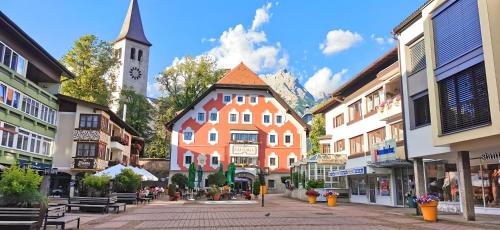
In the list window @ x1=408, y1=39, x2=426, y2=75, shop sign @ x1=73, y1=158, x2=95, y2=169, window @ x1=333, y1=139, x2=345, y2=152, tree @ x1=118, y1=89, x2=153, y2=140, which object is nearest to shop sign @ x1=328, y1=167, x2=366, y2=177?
window @ x1=333, y1=139, x2=345, y2=152

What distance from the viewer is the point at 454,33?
55.9ft

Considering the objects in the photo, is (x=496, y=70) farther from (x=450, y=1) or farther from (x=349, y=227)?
(x=349, y=227)

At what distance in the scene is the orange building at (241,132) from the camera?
50.7 metres

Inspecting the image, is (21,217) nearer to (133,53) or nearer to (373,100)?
(373,100)

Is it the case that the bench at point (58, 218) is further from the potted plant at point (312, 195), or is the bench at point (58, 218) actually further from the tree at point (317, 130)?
the tree at point (317, 130)

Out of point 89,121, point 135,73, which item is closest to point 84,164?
point 89,121

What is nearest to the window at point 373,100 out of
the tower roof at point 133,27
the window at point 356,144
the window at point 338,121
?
the window at point 356,144

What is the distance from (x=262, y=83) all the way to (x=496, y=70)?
131 feet

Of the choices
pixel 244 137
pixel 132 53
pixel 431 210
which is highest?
pixel 132 53

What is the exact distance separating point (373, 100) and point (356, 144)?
180 inches

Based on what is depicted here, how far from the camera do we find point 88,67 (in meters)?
48.7

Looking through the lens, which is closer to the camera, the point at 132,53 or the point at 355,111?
the point at 355,111

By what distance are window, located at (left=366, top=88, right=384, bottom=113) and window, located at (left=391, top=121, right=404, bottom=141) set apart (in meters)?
2.44

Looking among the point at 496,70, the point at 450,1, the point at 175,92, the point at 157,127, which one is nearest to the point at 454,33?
the point at 450,1
